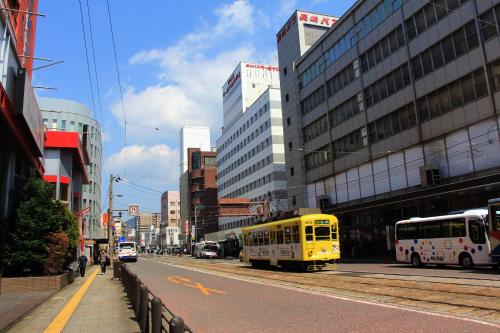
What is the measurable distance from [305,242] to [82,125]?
77.0 m

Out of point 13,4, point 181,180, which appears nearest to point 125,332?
point 13,4

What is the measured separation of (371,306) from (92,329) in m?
6.48

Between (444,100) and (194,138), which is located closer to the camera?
(444,100)

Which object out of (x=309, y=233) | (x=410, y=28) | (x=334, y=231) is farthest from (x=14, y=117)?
(x=410, y=28)

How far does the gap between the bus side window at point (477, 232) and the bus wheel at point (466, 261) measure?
0.97 m

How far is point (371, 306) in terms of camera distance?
10.9 meters

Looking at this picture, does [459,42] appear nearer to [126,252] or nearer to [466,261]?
[466,261]

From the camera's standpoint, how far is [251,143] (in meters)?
87.2

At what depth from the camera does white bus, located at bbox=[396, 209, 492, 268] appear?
2158 centimetres

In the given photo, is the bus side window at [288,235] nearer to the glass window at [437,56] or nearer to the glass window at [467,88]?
the glass window at [467,88]

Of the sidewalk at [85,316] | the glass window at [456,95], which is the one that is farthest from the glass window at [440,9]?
the sidewalk at [85,316]

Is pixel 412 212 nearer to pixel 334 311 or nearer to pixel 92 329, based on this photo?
pixel 334 311

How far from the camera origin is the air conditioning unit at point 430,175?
32.8 m

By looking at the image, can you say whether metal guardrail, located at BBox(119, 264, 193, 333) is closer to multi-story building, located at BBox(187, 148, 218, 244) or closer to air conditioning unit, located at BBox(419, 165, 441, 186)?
air conditioning unit, located at BBox(419, 165, 441, 186)
